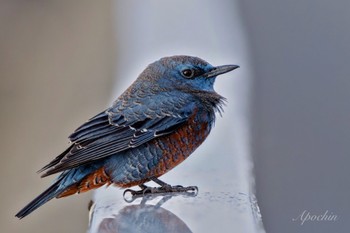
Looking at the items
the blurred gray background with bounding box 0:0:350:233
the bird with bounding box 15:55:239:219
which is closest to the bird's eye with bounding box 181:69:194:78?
the bird with bounding box 15:55:239:219

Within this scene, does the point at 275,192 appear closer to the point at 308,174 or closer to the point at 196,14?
the point at 308,174

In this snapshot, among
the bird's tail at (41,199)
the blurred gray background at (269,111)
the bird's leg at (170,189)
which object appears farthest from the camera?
the blurred gray background at (269,111)

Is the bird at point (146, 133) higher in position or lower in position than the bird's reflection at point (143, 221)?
higher

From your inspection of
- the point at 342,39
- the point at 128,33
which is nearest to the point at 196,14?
the point at 128,33

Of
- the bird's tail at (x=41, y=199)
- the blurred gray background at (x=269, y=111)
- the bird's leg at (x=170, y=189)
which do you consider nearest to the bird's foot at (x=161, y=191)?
the bird's leg at (x=170, y=189)

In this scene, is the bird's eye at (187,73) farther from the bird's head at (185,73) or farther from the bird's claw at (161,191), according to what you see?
the bird's claw at (161,191)
